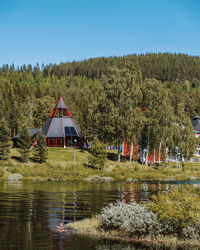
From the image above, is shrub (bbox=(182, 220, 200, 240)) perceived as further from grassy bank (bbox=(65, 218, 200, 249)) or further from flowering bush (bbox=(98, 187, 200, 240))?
grassy bank (bbox=(65, 218, 200, 249))

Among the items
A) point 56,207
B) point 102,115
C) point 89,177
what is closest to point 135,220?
point 56,207

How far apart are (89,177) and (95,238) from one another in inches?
1604

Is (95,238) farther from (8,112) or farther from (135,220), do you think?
(8,112)

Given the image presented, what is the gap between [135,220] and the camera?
1595 cm

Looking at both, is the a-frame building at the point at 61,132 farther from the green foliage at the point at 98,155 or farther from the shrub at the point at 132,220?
the shrub at the point at 132,220

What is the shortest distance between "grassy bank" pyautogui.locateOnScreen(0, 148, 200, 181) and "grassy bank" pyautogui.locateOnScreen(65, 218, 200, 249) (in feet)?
116

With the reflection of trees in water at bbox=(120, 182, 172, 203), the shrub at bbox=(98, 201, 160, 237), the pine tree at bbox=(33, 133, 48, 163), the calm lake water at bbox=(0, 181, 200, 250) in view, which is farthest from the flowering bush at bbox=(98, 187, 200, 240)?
the pine tree at bbox=(33, 133, 48, 163)

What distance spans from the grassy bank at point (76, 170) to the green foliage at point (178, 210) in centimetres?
3847

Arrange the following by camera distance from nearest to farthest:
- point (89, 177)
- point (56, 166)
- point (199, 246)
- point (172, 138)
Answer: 1. point (199, 246)
2. point (89, 177)
3. point (56, 166)
4. point (172, 138)

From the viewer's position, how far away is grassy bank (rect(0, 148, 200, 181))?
2186 inches

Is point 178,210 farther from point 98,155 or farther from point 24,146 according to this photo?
point 24,146

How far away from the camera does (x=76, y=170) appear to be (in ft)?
196

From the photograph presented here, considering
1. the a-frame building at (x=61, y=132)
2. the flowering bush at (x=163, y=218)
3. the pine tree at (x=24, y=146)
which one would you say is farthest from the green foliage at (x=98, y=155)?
the flowering bush at (x=163, y=218)

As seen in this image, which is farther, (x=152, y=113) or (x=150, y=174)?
(x=152, y=113)
